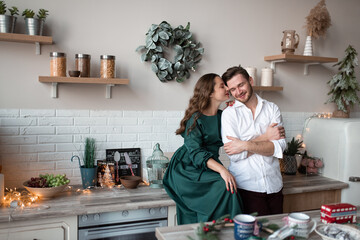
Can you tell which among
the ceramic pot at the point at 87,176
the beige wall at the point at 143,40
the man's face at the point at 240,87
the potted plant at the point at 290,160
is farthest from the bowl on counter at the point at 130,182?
the potted plant at the point at 290,160

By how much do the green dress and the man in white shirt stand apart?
16cm

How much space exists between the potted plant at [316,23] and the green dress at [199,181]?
1.81 m

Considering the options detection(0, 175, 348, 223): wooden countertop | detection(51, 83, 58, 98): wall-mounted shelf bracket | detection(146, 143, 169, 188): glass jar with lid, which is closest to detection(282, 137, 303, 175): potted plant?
detection(0, 175, 348, 223): wooden countertop

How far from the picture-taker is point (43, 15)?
3002 millimetres

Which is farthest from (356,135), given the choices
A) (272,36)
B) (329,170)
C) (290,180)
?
(272,36)

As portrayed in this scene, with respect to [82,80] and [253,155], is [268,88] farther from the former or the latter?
[82,80]

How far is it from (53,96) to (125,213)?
1.23 metres

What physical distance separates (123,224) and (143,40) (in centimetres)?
173

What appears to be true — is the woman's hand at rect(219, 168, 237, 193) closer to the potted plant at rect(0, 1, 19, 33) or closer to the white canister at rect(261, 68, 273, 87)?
the white canister at rect(261, 68, 273, 87)

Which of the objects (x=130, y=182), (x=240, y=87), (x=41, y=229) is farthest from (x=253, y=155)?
(x=41, y=229)

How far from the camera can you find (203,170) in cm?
283

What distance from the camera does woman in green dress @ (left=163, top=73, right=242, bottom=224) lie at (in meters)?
2.66

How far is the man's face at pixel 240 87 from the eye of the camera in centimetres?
278

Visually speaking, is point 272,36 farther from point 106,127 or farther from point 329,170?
point 106,127
